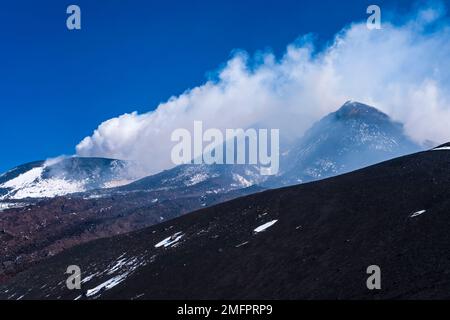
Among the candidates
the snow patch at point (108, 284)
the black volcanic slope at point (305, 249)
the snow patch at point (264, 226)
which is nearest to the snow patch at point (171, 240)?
the black volcanic slope at point (305, 249)

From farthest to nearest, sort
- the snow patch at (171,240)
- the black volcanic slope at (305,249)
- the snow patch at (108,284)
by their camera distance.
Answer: the snow patch at (171,240) < the snow patch at (108,284) < the black volcanic slope at (305,249)

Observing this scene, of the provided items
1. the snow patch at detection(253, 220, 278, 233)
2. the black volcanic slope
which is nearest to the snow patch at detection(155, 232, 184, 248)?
the black volcanic slope

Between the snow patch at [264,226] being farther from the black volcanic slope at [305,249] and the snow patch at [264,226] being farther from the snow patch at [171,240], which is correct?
the snow patch at [171,240]

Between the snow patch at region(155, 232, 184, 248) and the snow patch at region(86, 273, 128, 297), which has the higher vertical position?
the snow patch at region(155, 232, 184, 248)

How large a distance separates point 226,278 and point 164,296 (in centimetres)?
653

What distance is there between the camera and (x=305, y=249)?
Result: 47.4 m

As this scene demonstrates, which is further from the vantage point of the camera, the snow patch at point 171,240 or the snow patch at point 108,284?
the snow patch at point 171,240

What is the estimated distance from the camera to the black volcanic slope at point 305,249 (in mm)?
36406

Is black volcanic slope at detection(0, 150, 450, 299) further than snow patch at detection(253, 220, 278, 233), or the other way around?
snow patch at detection(253, 220, 278, 233)

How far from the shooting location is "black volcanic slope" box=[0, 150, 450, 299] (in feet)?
119

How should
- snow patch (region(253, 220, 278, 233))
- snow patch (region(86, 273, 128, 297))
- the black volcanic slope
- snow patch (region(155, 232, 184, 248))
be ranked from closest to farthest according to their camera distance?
the black volcanic slope < snow patch (region(86, 273, 128, 297)) < snow patch (region(253, 220, 278, 233)) < snow patch (region(155, 232, 184, 248))

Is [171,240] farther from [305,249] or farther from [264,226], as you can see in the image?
[305,249]

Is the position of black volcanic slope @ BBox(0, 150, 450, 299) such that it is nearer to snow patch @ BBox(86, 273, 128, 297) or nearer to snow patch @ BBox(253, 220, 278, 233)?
snow patch @ BBox(86, 273, 128, 297)

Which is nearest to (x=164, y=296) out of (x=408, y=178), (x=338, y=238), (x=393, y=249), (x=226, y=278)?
(x=226, y=278)
